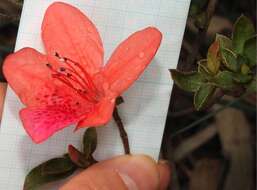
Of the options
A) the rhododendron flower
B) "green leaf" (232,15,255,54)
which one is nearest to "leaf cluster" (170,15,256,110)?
"green leaf" (232,15,255,54)

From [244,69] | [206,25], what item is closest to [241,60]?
[244,69]

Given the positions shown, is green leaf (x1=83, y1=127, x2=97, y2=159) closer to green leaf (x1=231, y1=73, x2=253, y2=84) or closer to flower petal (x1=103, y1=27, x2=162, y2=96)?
flower petal (x1=103, y1=27, x2=162, y2=96)

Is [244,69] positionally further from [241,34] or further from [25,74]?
[25,74]

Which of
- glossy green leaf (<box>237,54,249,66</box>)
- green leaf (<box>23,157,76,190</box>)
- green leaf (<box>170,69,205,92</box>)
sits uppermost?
glossy green leaf (<box>237,54,249,66</box>)

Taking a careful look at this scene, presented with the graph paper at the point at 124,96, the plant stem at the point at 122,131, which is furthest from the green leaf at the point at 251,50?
the plant stem at the point at 122,131

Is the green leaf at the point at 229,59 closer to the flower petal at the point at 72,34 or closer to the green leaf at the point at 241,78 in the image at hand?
the green leaf at the point at 241,78

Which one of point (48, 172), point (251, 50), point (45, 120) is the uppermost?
point (251, 50)

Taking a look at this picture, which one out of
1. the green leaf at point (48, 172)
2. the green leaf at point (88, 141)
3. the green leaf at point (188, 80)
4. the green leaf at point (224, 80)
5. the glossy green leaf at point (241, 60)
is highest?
the glossy green leaf at point (241, 60)
